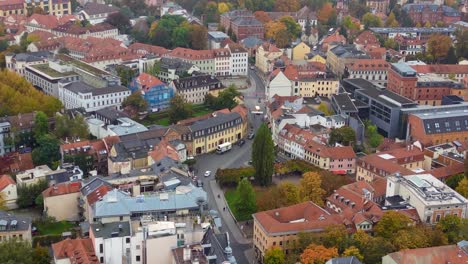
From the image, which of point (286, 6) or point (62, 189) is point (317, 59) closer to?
point (286, 6)

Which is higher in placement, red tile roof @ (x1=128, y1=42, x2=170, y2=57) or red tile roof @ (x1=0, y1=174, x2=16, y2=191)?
red tile roof @ (x1=128, y1=42, x2=170, y2=57)

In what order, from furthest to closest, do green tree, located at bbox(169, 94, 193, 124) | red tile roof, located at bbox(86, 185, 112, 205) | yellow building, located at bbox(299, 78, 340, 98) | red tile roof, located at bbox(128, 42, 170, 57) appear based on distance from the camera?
red tile roof, located at bbox(128, 42, 170, 57)
yellow building, located at bbox(299, 78, 340, 98)
green tree, located at bbox(169, 94, 193, 124)
red tile roof, located at bbox(86, 185, 112, 205)

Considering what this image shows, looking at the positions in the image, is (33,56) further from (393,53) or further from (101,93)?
(393,53)

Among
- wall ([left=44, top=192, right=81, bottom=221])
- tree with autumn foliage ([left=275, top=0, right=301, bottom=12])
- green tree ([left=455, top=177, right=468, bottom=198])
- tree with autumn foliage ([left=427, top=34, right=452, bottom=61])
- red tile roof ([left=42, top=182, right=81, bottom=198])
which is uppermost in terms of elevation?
tree with autumn foliage ([left=275, top=0, right=301, bottom=12])

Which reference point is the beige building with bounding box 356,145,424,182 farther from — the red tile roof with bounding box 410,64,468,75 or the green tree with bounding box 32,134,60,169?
the green tree with bounding box 32,134,60,169

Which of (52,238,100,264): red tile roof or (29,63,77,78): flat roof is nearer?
(52,238,100,264): red tile roof

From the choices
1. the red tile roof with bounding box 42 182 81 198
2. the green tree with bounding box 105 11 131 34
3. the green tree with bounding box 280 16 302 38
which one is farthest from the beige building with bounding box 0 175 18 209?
the green tree with bounding box 280 16 302 38
